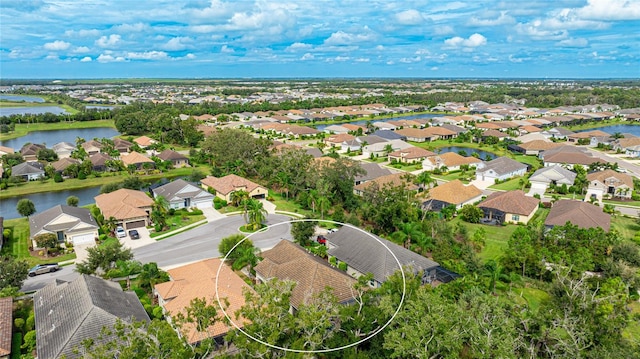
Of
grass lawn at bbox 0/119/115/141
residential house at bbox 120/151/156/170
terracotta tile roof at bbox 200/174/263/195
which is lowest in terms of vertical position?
grass lawn at bbox 0/119/115/141

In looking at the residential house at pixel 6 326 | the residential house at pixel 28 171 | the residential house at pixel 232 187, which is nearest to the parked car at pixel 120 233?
the residential house at pixel 232 187

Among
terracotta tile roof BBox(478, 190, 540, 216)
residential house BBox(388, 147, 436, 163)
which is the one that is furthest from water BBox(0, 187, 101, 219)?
residential house BBox(388, 147, 436, 163)

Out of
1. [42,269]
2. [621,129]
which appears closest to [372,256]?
[42,269]

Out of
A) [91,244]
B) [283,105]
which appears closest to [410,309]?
[91,244]

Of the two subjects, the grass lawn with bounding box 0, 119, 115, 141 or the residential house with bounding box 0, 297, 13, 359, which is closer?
the residential house with bounding box 0, 297, 13, 359

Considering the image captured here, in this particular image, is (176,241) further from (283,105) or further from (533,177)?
(283,105)

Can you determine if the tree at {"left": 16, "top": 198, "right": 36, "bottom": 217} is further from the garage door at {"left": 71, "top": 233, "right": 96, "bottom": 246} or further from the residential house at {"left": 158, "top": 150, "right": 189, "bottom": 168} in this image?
the residential house at {"left": 158, "top": 150, "right": 189, "bottom": 168}

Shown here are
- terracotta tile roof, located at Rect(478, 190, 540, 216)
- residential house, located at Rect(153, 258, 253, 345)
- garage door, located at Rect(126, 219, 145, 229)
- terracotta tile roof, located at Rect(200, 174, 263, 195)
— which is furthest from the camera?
terracotta tile roof, located at Rect(200, 174, 263, 195)

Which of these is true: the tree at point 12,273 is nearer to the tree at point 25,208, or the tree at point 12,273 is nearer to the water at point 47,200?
the tree at point 25,208
